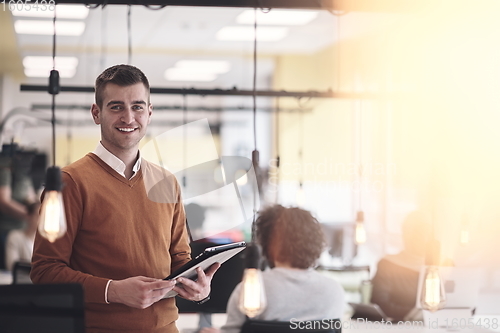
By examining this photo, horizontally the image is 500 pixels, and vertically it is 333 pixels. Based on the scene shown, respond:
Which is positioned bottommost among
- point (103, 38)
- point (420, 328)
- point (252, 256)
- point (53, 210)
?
point (420, 328)

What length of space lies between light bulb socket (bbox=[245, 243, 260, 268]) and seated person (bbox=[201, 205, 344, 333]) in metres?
0.52

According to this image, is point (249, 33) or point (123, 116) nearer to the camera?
point (123, 116)

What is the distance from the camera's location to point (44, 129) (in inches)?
536

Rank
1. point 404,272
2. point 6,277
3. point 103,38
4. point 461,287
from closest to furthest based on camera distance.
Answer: point 461,287 → point 404,272 → point 6,277 → point 103,38

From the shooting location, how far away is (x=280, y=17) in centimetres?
603

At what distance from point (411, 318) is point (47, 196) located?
2.57 metres

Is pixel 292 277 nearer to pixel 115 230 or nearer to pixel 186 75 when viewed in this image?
pixel 115 230

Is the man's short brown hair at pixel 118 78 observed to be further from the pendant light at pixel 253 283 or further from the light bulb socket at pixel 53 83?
the pendant light at pixel 253 283

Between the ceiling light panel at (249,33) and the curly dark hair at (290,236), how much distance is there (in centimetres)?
413

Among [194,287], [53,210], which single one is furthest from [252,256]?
[53,210]

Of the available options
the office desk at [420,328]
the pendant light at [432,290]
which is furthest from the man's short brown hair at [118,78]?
the office desk at [420,328]

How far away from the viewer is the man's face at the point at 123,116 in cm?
188

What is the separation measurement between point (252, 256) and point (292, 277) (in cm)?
61

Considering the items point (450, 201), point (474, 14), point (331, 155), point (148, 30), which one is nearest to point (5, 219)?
point (148, 30)
